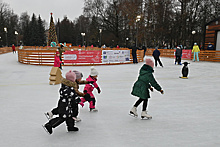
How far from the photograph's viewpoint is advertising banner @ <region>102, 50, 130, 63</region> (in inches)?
683

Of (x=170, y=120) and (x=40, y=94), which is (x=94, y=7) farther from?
(x=170, y=120)

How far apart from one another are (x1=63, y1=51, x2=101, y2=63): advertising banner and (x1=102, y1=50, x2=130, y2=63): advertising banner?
2.02 feet

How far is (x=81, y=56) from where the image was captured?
1675 cm

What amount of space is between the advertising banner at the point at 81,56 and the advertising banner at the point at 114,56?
0.61 m

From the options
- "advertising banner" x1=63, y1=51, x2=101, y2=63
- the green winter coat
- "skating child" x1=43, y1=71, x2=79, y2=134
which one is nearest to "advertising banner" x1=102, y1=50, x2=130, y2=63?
"advertising banner" x1=63, y1=51, x2=101, y2=63

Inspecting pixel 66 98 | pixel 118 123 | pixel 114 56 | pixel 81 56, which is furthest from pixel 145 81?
pixel 114 56

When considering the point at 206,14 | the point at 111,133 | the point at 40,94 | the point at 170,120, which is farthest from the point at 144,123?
the point at 206,14

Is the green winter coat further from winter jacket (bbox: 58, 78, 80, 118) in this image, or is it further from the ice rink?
winter jacket (bbox: 58, 78, 80, 118)

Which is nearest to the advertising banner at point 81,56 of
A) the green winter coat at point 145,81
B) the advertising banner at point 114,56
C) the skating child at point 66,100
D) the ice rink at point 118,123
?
the advertising banner at point 114,56

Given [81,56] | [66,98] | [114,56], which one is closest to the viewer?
[66,98]

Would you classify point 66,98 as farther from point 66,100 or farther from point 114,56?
point 114,56

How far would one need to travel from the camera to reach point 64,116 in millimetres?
3529

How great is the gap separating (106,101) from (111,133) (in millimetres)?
2261

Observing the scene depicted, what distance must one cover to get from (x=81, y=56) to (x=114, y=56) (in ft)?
9.40
